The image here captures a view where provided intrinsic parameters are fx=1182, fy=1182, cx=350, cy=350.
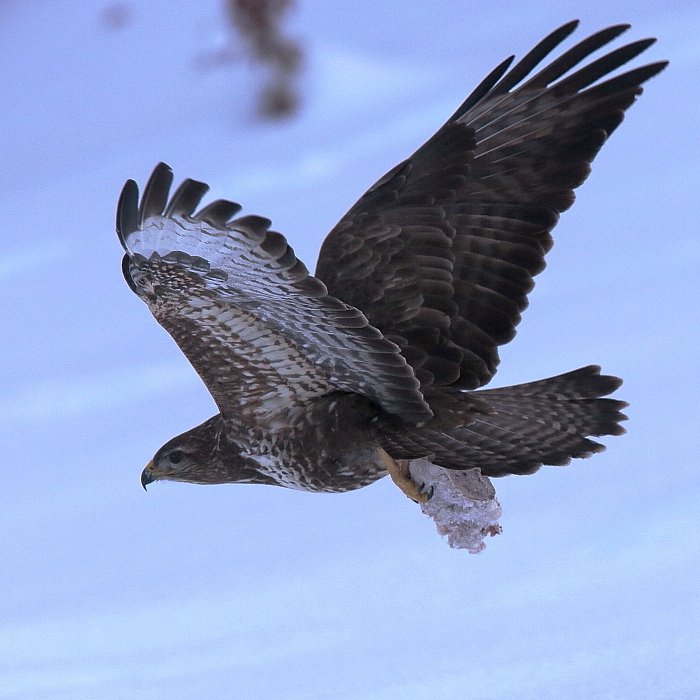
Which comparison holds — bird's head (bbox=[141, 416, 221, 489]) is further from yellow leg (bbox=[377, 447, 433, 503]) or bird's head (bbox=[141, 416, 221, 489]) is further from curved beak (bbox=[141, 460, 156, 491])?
yellow leg (bbox=[377, 447, 433, 503])

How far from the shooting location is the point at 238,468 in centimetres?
403

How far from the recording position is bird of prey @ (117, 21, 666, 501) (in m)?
3.65

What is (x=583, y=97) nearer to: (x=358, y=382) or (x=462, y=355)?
(x=462, y=355)

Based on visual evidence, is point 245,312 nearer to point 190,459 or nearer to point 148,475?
point 190,459

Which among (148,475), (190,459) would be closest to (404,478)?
(190,459)

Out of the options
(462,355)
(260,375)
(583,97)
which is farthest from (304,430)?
(583,97)

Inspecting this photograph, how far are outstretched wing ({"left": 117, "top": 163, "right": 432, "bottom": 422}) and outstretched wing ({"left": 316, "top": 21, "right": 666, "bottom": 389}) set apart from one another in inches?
12.3

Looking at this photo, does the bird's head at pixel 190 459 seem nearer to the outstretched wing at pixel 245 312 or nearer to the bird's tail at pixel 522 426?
the outstretched wing at pixel 245 312

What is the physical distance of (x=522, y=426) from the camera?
12.1ft

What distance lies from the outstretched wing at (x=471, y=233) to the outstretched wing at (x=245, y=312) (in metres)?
0.31

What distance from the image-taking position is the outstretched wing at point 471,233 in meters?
3.74

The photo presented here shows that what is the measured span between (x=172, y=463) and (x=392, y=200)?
1.25 m

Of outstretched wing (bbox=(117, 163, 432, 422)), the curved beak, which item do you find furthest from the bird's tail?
the curved beak

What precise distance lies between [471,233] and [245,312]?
901 mm
